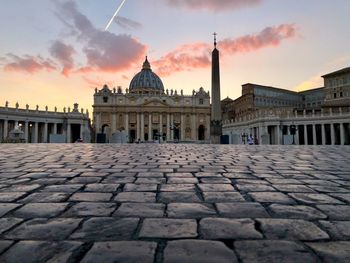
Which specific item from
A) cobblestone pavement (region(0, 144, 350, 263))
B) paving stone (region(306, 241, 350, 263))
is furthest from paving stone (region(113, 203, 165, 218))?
paving stone (region(306, 241, 350, 263))

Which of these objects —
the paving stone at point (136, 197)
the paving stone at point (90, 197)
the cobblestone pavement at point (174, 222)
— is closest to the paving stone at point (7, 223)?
the cobblestone pavement at point (174, 222)

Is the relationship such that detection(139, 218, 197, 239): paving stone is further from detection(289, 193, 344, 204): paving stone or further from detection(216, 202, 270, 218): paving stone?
detection(289, 193, 344, 204): paving stone

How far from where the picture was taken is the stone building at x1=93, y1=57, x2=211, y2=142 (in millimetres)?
84500

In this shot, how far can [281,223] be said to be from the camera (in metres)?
2.09

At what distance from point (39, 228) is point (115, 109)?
278ft

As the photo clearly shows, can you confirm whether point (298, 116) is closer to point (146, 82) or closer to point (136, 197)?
point (136, 197)

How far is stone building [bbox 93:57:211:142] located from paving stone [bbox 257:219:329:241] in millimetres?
80339

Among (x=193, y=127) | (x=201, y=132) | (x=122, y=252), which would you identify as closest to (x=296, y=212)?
(x=122, y=252)

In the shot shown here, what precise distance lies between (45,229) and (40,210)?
0.54 m

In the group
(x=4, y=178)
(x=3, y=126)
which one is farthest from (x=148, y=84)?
(x=4, y=178)

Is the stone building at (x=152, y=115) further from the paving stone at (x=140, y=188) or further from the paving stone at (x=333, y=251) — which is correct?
the paving stone at (x=333, y=251)

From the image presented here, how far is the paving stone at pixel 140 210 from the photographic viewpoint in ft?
7.53

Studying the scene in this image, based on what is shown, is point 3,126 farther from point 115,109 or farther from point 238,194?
point 238,194

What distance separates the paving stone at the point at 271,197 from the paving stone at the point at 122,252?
1498 millimetres
